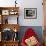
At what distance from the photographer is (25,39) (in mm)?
5551

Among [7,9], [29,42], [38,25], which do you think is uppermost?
[7,9]

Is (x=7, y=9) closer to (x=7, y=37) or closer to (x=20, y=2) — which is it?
(x=20, y=2)

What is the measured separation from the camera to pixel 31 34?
5.65 meters

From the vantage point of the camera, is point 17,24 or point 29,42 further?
point 17,24

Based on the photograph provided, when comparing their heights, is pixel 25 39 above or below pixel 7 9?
below

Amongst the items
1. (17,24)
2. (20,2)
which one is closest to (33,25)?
(17,24)

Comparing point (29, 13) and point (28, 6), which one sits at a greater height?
point (28, 6)

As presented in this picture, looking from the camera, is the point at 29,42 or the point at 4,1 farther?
the point at 4,1

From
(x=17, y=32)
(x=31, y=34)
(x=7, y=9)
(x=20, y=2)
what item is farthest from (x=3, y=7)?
(x=31, y=34)

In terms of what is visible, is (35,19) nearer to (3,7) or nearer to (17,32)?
(17,32)

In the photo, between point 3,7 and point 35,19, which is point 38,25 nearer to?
point 35,19

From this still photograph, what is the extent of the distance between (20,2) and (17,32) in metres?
1.17

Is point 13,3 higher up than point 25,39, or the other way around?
point 13,3

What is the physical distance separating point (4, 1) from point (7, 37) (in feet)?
4.58
